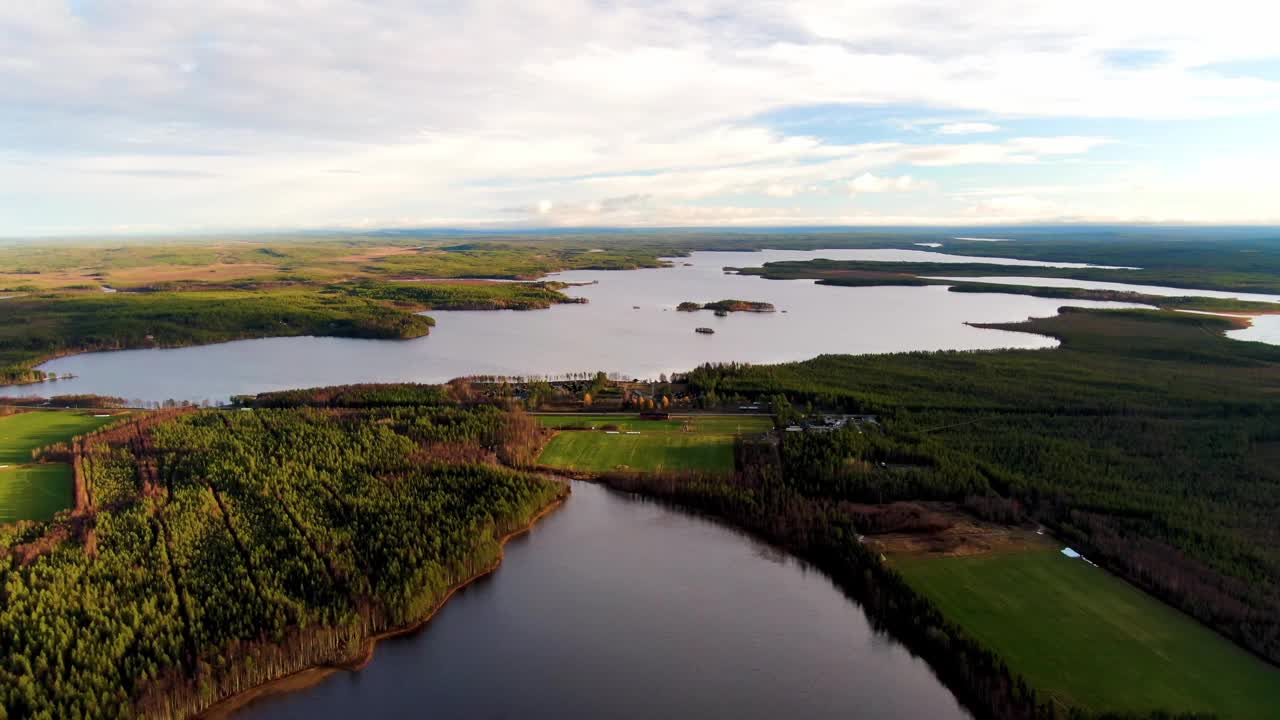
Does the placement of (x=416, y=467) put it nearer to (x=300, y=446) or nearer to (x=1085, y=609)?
(x=300, y=446)

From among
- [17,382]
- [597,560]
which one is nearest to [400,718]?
[597,560]

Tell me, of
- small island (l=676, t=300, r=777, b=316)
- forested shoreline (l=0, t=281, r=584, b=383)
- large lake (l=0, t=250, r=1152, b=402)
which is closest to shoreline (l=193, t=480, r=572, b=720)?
large lake (l=0, t=250, r=1152, b=402)

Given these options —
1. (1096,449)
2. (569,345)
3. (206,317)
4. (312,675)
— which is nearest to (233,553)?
(312,675)

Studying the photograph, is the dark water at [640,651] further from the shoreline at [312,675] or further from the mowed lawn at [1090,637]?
the mowed lawn at [1090,637]

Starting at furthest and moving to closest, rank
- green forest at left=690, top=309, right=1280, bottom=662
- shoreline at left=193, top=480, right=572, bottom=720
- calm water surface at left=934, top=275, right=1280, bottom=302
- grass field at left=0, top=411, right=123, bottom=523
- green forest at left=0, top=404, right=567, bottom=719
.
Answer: calm water surface at left=934, top=275, right=1280, bottom=302, grass field at left=0, top=411, right=123, bottom=523, green forest at left=690, top=309, right=1280, bottom=662, green forest at left=0, top=404, right=567, bottom=719, shoreline at left=193, top=480, right=572, bottom=720

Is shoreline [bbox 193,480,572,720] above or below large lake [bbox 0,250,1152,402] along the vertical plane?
below

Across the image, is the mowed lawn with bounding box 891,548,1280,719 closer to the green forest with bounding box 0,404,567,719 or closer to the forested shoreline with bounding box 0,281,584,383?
the green forest with bounding box 0,404,567,719

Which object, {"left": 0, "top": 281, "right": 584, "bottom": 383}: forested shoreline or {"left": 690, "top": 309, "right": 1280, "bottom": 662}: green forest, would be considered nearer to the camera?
{"left": 690, "top": 309, "right": 1280, "bottom": 662}: green forest
